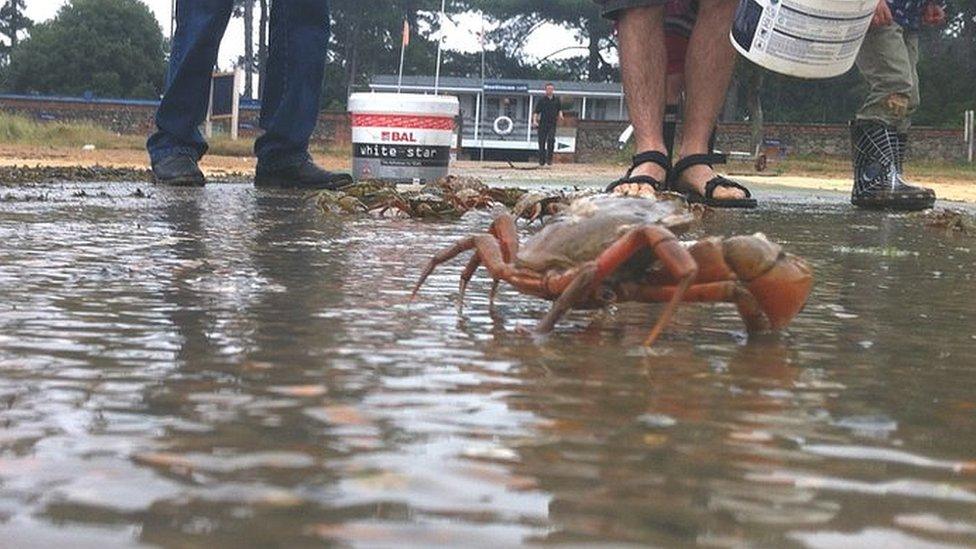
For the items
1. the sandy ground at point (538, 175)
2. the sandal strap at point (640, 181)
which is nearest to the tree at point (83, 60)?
the sandy ground at point (538, 175)

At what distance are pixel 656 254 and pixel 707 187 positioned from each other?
334 centimetres

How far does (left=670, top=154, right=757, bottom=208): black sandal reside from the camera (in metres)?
4.96

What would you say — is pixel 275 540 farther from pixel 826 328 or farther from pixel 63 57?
pixel 63 57

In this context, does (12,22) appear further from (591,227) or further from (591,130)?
(591,227)

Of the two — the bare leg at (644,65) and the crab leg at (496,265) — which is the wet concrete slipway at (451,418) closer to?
the crab leg at (496,265)

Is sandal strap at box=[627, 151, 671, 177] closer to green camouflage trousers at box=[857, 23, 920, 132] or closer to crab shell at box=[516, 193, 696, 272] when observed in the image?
green camouflage trousers at box=[857, 23, 920, 132]

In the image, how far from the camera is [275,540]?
0.76m

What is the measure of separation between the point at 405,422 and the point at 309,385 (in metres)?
0.20

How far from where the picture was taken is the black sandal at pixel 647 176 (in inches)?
181

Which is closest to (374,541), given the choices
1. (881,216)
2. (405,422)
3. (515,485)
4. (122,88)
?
(515,485)

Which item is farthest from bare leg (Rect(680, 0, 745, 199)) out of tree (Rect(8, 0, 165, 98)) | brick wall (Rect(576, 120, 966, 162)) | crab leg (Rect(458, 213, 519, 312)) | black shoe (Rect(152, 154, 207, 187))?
tree (Rect(8, 0, 165, 98))

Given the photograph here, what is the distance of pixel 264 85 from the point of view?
6.18 meters

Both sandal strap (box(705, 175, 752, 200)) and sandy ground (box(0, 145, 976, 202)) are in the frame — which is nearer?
sandal strap (box(705, 175, 752, 200))

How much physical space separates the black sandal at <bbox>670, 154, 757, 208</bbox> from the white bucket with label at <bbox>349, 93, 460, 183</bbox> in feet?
5.86
